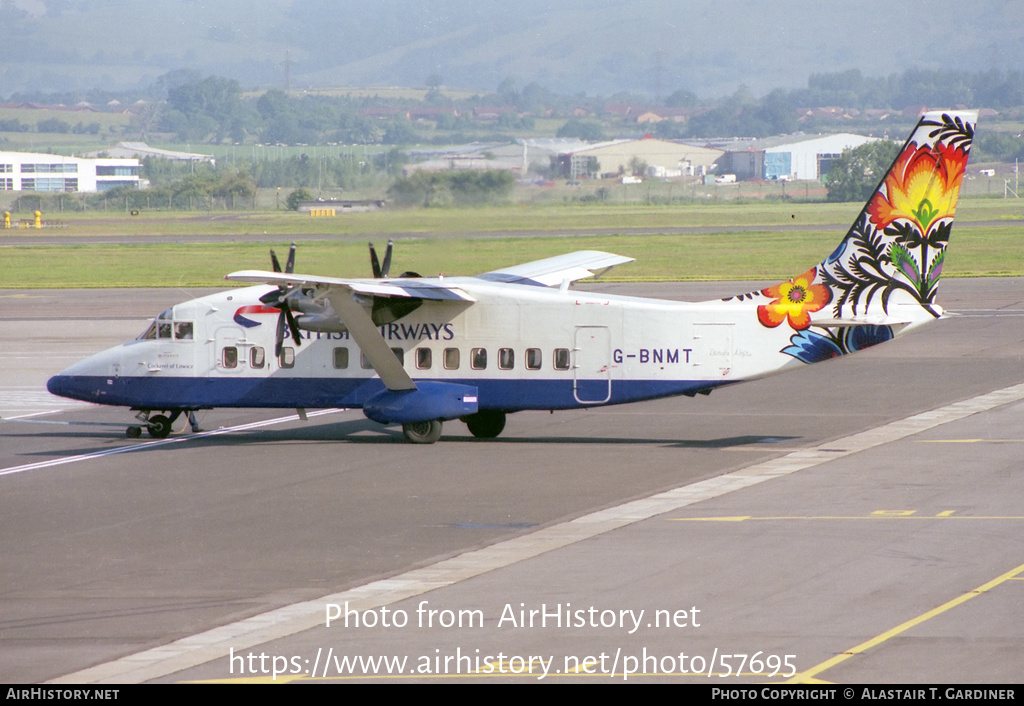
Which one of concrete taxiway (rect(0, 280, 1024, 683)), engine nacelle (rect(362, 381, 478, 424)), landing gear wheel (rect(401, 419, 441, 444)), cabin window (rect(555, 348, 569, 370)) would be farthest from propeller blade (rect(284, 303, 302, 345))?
cabin window (rect(555, 348, 569, 370))

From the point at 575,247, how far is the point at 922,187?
188 ft

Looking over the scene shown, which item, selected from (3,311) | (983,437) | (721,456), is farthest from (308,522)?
(3,311)

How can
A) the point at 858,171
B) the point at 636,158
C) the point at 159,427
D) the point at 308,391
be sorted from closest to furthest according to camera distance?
1. the point at 308,391
2. the point at 159,427
3. the point at 636,158
4. the point at 858,171

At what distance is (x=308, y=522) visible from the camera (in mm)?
20625

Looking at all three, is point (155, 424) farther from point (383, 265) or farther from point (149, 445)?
point (383, 265)

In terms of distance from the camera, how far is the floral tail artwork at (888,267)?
27.0m

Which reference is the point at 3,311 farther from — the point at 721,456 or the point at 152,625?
the point at 152,625

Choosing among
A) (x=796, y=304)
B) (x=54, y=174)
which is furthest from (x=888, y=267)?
(x=54, y=174)

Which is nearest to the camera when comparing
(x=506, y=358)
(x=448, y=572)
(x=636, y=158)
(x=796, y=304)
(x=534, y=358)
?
(x=448, y=572)

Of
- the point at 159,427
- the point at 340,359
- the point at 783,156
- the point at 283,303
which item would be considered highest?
the point at 783,156

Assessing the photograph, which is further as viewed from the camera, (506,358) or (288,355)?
(288,355)

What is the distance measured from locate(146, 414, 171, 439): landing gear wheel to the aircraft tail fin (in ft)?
43.8

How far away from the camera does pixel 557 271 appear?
32.5m

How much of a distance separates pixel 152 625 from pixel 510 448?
540 inches
